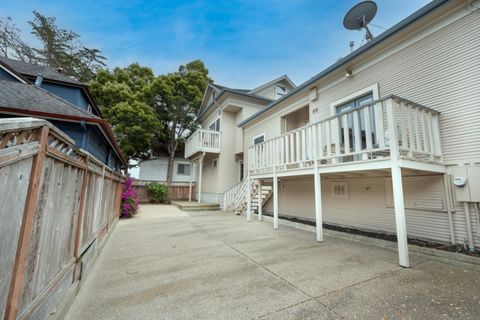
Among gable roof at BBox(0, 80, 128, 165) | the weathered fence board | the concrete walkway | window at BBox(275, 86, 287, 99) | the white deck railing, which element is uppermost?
window at BBox(275, 86, 287, 99)

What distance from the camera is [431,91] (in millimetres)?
4148

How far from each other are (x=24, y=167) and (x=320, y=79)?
6.94 m

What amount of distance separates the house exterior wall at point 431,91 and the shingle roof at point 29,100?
7.89 m

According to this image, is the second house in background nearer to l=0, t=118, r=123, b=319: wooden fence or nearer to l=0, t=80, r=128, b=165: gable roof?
l=0, t=80, r=128, b=165: gable roof

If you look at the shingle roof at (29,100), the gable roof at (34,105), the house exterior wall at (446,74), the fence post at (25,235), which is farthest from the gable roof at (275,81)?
the fence post at (25,235)

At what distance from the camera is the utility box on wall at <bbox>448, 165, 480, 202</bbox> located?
338 centimetres

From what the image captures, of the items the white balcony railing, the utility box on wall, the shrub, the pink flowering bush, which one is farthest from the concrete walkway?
the shrub

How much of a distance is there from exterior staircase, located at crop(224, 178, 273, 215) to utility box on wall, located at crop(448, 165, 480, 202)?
5.86 m

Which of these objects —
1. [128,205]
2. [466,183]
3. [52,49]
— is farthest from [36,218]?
[52,49]

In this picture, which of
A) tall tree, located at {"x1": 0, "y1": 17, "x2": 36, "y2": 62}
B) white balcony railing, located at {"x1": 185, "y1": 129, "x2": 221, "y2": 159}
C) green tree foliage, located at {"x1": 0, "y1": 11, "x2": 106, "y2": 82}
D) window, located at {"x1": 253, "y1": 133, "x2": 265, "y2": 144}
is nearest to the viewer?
window, located at {"x1": 253, "y1": 133, "x2": 265, "y2": 144}

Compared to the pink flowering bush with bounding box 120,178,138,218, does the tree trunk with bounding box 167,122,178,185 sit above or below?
above

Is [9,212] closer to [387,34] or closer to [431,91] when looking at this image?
[431,91]

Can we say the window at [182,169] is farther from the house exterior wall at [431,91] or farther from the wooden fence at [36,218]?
the wooden fence at [36,218]

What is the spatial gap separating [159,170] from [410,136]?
55.8 ft
